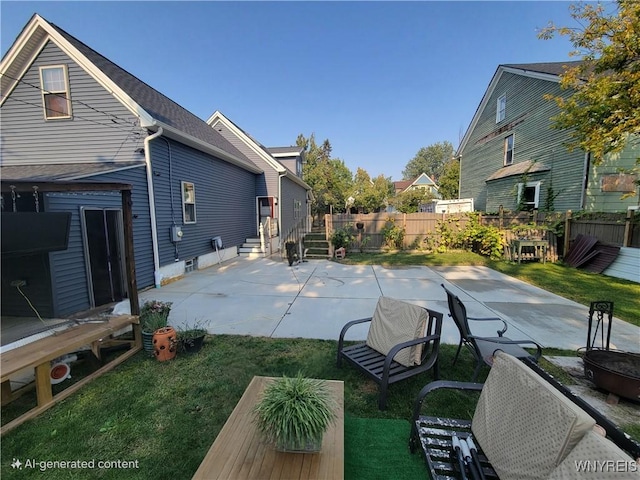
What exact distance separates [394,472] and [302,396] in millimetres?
1048

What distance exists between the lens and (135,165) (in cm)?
642

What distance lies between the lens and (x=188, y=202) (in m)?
8.76

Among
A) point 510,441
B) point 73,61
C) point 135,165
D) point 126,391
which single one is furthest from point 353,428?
point 73,61

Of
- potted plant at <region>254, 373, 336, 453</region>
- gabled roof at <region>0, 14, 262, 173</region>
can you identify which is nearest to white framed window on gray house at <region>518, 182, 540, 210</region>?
gabled roof at <region>0, 14, 262, 173</region>

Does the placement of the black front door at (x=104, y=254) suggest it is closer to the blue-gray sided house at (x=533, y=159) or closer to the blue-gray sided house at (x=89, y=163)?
the blue-gray sided house at (x=89, y=163)

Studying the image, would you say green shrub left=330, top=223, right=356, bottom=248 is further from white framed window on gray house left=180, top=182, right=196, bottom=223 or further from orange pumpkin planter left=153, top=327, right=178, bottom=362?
orange pumpkin planter left=153, top=327, right=178, bottom=362

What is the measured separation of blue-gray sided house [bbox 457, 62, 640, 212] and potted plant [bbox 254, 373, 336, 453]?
1089 cm

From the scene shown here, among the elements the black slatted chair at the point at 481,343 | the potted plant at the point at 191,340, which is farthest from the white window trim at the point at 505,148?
the potted plant at the point at 191,340

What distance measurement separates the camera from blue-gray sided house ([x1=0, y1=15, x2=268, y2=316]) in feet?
16.1

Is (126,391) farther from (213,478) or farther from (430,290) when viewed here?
(430,290)

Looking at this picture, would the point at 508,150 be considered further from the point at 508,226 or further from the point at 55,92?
the point at 55,92

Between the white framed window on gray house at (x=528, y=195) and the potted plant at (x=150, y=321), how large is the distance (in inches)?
597
